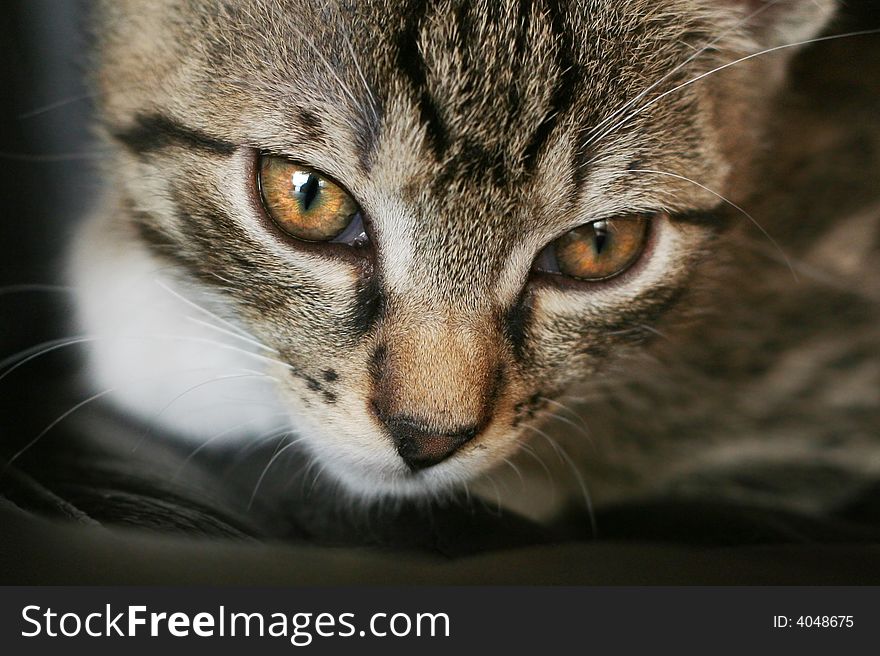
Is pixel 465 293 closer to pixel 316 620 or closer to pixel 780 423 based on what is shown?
pixel 316 620

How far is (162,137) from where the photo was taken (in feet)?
2.44

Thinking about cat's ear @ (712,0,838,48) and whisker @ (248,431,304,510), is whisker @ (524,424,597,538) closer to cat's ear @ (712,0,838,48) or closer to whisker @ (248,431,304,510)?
whisker @ (248,431,304,510)

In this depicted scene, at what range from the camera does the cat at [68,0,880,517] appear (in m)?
0.68

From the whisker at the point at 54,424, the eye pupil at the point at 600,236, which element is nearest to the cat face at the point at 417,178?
the eye pupil at the point at 600,236

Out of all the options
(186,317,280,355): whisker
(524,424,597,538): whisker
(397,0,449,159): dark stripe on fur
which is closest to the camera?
(397,0,449,159): dark stripe on fur

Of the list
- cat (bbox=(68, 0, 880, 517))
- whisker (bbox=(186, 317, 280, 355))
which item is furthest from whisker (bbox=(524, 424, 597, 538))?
whisker (bbox=(186, 317, 280, 355))

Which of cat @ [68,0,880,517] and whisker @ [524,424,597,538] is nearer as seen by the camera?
cat @ [68,0,880,517]

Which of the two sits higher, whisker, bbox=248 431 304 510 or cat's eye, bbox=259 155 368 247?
cat's eye, bbox=259 155 368 247

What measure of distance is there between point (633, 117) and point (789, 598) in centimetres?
46

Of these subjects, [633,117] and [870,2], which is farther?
[870,2]

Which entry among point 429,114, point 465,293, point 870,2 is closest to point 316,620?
point 465,293

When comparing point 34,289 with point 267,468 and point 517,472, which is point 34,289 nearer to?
point 267,468

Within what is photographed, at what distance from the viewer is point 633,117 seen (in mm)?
730

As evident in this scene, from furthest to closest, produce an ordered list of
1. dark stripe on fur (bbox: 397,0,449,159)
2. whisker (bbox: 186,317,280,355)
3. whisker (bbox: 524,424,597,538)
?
whisker (bbox: 524,424,597,538), whisker (bbox: 186,317,280,355), dark stripe on fur (bbox: 397,0,449,159)
